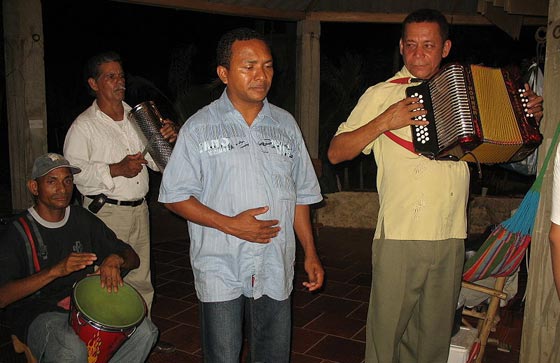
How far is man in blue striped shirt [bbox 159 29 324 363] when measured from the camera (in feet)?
7.91

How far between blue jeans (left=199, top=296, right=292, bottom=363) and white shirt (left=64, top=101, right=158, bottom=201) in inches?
64.4

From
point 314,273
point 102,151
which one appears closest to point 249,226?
point 314,273

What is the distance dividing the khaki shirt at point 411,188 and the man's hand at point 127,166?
1.64 meters

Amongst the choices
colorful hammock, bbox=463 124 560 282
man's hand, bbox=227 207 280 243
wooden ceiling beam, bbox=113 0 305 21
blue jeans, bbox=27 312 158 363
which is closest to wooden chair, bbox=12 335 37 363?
blue jeans, bbox=27 312 158 363

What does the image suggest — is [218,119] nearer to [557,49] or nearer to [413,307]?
[413,307]

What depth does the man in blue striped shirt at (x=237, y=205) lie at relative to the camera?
241cm

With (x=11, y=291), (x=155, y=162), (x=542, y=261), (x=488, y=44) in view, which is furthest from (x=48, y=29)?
(x=542, y=261)

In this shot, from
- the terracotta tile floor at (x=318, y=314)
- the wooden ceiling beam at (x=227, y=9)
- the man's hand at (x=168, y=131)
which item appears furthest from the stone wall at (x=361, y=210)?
the man's hand at (x=168, y=131)

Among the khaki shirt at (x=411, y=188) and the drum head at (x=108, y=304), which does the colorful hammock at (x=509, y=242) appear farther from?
the drum head at (x=108, y=304)

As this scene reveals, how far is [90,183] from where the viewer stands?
12.2ft

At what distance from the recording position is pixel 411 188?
277 cm

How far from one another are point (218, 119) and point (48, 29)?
1594 cm

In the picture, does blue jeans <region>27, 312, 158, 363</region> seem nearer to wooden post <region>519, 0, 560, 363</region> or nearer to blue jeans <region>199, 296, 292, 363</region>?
blue jeans <region>199, 296, 292, 363</region>

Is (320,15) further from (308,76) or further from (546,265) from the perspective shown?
(546,265)
